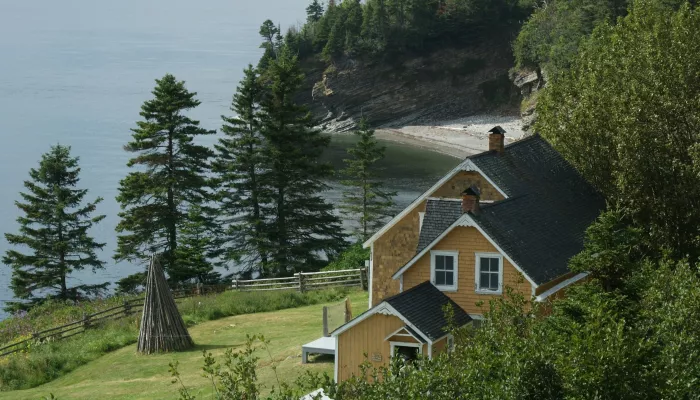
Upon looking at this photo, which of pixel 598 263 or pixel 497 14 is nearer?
pixel 598 263

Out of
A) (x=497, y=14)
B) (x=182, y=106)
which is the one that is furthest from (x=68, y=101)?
(x=182, y=106)

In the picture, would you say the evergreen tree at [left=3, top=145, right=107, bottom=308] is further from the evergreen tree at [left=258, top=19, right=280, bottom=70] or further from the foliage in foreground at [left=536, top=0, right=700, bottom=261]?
the evergreen tree at [left=258, top=19, right=280, bottom=70]

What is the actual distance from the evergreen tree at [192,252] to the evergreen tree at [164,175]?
0.26 m

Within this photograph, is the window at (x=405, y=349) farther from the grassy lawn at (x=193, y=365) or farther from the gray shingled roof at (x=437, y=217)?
the gray shingled roof at (x=437, y=217)

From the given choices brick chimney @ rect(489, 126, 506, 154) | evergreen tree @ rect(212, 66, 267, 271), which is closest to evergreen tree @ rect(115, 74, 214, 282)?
evergreen tree @ rect(212, 66, 267, 271)

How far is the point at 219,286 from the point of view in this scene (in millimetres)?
44531

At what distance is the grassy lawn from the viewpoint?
2620 centimetres

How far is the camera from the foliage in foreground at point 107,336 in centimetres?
3030

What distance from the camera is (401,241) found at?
3044 cm

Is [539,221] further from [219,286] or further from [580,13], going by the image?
[580,13]

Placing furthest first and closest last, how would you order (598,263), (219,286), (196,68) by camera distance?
(196,68), (219,286), (598,263)

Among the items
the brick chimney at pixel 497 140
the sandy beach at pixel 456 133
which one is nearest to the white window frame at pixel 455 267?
the brick chimney at pixel 497 140

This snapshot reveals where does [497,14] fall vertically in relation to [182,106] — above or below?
above

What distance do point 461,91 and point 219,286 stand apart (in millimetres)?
96310
